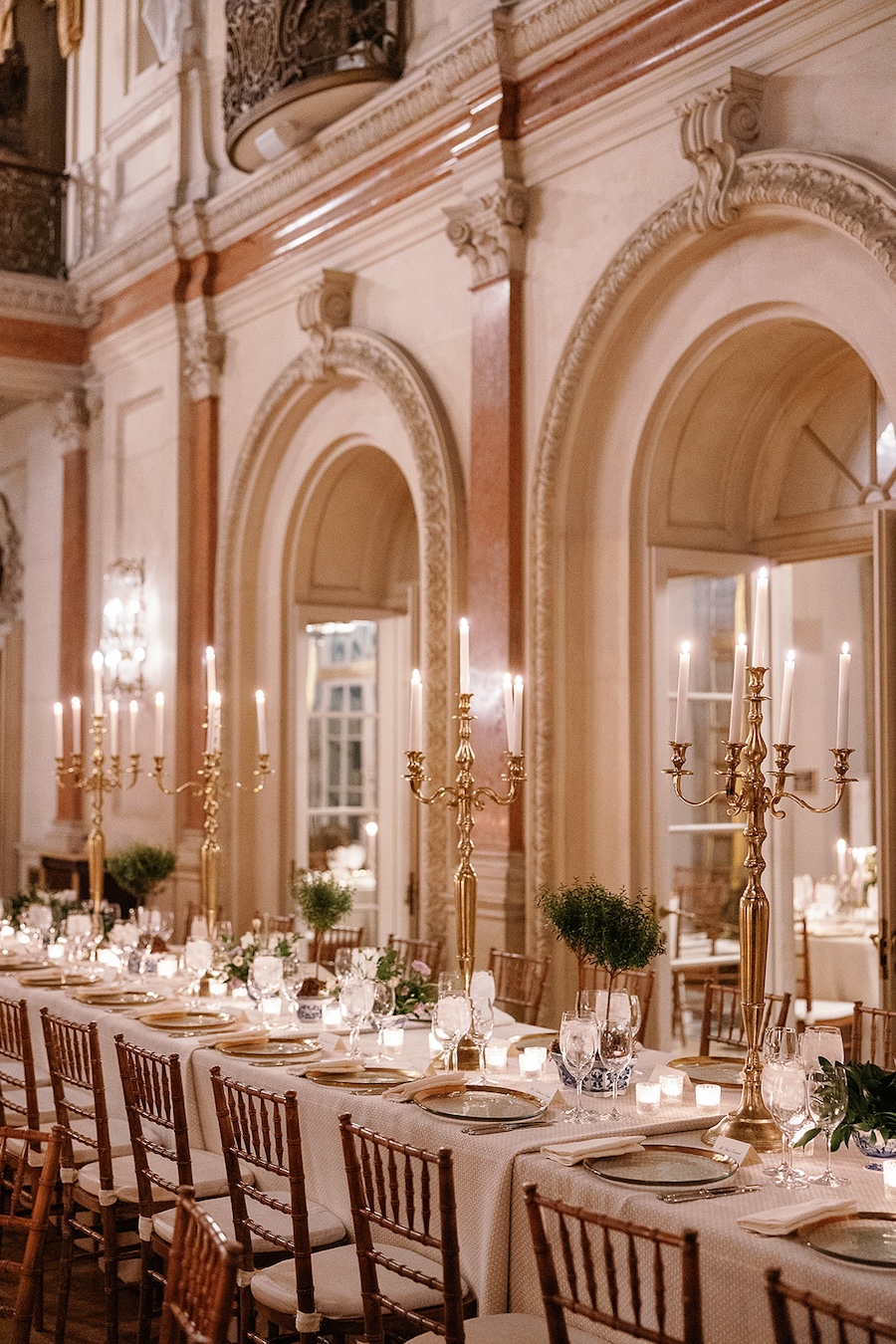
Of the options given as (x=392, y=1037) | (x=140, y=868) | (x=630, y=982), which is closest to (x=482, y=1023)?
(x=392, y=1037)

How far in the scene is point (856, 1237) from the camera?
2893 millimetres

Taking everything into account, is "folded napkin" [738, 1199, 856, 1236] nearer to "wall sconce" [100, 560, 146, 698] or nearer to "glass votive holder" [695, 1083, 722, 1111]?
"glass votive holder" [695, 1083, 722, 1111]

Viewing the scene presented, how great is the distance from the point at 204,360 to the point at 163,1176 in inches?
264

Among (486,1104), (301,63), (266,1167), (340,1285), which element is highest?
(301,63)

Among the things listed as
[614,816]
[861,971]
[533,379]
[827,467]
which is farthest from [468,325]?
[861,971]

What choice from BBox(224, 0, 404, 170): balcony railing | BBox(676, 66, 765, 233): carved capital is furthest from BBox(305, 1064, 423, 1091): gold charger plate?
BBox(224, 0, 404, 170): balcony railing

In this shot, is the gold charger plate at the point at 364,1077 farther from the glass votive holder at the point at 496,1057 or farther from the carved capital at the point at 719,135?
the carved capital at the point at 719,135

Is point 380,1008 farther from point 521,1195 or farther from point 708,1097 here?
point 521,1195

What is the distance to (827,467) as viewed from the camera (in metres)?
6.99

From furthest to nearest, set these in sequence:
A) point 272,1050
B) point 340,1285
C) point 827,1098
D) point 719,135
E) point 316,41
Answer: point 316,41, point 719,135, point 272,1050, point 340,1285, point 827,1098

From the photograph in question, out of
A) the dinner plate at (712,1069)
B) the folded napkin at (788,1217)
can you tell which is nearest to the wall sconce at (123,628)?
the dinner plate at (712,1069)

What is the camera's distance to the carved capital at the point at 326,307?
8.69 meters

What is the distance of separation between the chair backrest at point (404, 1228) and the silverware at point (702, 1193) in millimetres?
457

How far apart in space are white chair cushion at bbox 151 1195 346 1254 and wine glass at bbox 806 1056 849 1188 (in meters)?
1.33
